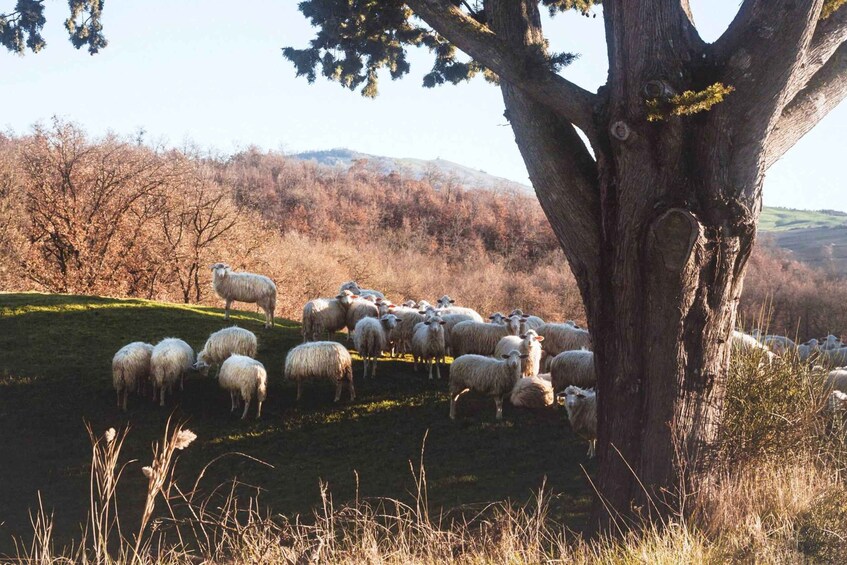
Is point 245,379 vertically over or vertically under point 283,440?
over

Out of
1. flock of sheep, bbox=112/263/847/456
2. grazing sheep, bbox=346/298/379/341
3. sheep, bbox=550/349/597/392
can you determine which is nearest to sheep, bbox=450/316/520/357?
flock of sheep, bbox=112/263/847/456

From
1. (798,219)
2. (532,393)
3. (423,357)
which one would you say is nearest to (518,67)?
(532,393)

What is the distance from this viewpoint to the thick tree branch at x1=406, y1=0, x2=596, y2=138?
262 inches

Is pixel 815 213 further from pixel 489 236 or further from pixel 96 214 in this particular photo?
pixel 96 214

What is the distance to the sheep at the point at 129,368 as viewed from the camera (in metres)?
14.9

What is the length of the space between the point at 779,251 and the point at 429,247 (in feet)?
91.5

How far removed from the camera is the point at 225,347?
53.1 feet

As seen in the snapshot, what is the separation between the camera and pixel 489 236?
74.0 m

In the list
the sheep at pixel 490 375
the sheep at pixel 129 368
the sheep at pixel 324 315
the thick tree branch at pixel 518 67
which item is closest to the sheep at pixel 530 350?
the sheep at pixel 490 375

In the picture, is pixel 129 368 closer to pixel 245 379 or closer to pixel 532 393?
pixel 245 379

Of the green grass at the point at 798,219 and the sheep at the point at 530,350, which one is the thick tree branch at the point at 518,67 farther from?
the green grass at the point at 798,219

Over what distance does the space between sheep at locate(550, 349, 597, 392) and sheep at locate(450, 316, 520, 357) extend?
278 centimetres

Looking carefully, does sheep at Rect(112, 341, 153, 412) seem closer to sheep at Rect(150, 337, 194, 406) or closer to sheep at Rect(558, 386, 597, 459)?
sheep at Rect(150, 337, 194, 406)

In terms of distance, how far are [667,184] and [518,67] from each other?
168 centimetres
